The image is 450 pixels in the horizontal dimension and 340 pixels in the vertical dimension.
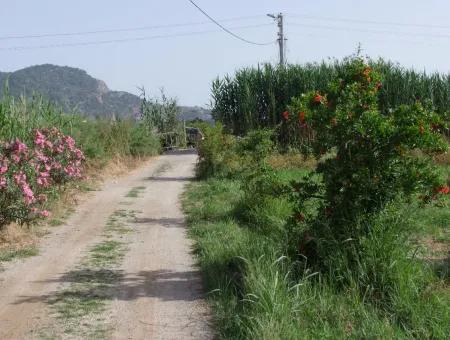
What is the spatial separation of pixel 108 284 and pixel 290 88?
20260mm

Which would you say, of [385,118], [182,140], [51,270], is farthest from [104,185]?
[182,140]

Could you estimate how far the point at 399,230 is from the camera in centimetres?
626

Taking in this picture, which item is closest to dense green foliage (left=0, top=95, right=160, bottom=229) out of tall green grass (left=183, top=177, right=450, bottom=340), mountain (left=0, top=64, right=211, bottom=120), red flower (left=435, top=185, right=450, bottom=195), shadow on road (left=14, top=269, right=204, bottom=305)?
shadow on road (left=14, top=269, right=204, bottom=305)

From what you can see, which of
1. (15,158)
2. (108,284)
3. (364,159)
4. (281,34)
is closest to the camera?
(364,159)

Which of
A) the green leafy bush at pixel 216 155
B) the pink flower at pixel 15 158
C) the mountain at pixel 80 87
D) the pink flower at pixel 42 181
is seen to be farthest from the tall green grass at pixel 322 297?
the mountain at pixel 80 87

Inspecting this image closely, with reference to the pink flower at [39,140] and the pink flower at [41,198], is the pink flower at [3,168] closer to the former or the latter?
the pink flower at [41,198]

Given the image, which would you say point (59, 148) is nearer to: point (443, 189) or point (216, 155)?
point (216, 155)

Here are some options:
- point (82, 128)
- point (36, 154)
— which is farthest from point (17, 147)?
point (82, 128)

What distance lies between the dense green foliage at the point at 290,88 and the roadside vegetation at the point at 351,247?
18.7m

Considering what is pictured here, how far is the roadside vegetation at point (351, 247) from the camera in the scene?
5.23 meters

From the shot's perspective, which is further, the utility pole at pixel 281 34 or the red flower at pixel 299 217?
the utility pole at pixel 281 34

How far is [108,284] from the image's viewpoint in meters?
7.09

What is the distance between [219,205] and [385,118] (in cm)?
607

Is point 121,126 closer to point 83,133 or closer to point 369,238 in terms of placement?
point 83,133
